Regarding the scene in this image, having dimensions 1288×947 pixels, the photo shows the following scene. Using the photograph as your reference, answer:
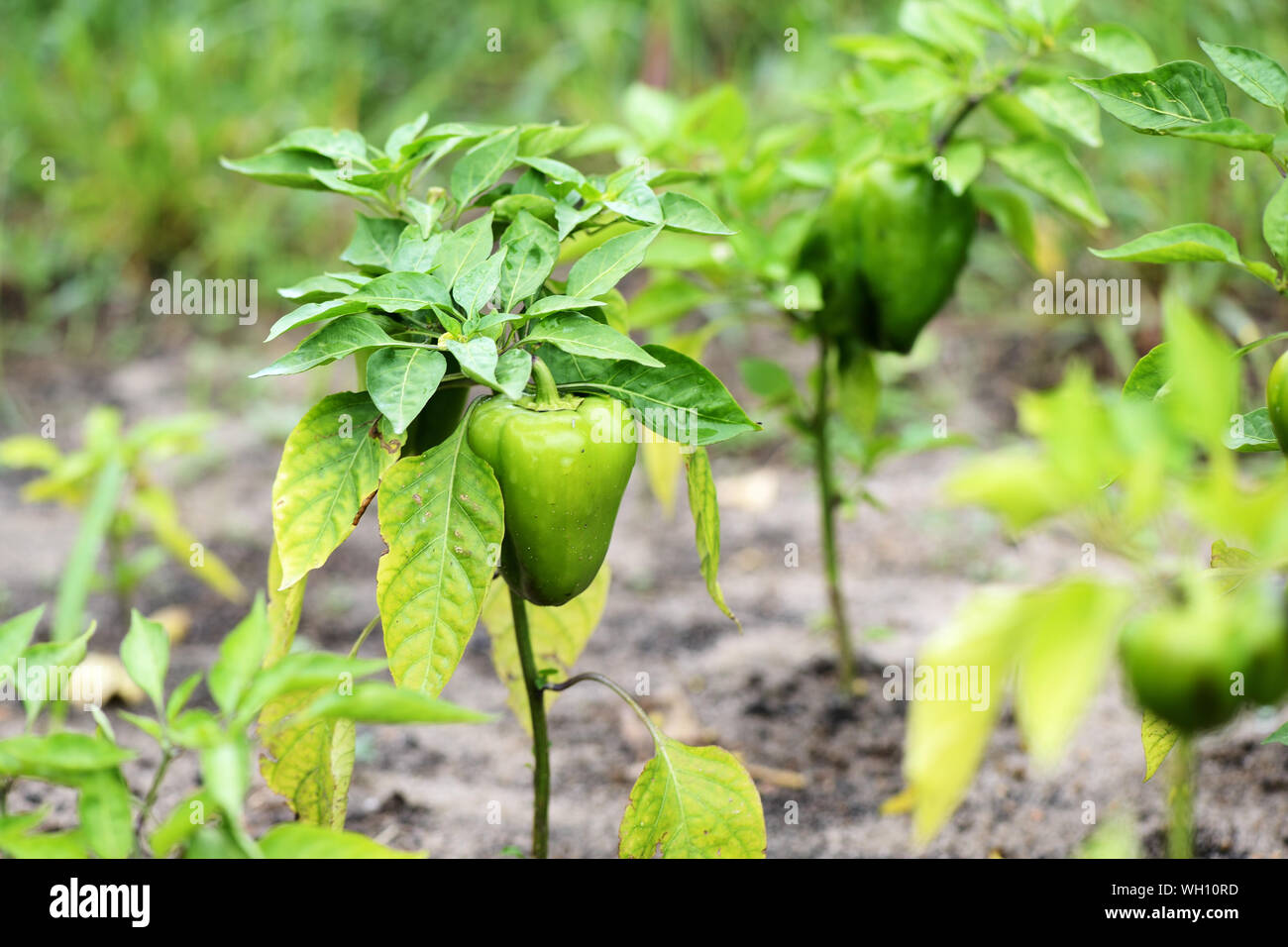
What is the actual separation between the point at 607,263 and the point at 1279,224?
1.90 ft

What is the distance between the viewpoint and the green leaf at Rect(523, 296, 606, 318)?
926 millimetres

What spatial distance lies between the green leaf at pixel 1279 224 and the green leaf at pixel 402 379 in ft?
2.34

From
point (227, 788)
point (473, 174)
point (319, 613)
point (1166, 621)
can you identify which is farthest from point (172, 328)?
point (1166, 621)

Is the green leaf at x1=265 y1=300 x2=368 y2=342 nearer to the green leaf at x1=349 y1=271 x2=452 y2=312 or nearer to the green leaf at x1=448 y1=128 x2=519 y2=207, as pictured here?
the green leaf at x1=349 y1=271 x2=452 y2=312

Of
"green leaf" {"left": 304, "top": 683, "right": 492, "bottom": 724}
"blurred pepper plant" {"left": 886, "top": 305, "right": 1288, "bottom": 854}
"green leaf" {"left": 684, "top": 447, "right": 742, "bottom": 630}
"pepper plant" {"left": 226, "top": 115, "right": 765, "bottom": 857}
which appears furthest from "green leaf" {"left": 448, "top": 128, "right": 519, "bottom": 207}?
"blurred pepper plant" {"left": 886, "top": 305, "right": 1288, "bottom": 854}

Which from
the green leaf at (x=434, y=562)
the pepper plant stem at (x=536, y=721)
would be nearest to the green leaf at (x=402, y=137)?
the green leaf at (x=434, y=562)

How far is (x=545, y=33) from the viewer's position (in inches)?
170

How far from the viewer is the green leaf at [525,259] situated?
3.19ft

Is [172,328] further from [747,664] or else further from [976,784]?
[976,784]

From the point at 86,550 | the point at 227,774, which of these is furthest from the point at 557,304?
the point at 86,550

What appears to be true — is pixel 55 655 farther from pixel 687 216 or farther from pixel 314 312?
pixel 687 216

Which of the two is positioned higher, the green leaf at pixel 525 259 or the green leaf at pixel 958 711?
the green leaf at pixel 525 259

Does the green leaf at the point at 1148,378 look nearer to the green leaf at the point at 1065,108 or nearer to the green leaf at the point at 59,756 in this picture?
the green leaf at the point at 1065,108

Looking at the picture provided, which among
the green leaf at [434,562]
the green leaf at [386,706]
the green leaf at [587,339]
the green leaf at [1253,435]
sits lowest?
the green leaf at [386,706]
